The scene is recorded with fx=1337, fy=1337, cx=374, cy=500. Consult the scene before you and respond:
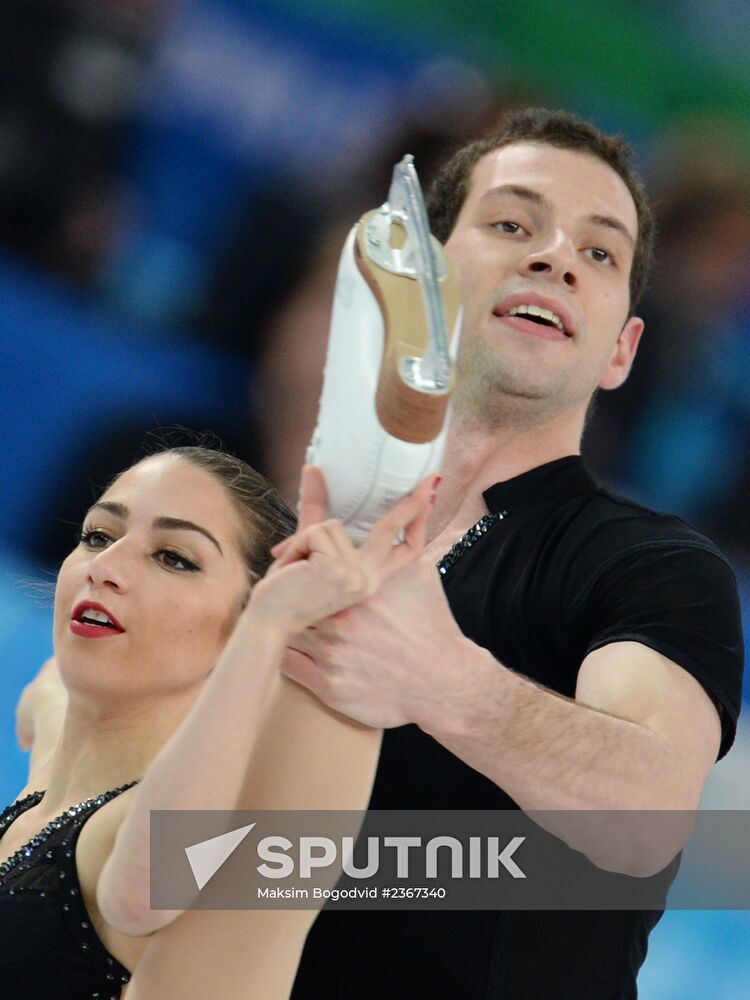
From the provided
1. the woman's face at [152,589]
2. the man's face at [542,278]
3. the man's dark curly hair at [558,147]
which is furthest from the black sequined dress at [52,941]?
the man's dark curly hair at [558,147]

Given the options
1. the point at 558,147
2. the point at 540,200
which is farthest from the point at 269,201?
the point at 540,200

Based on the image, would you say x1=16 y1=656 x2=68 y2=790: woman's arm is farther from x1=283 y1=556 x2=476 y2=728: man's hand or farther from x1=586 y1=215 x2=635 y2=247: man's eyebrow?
x1=586 y1=215 x2=635 y2=247: man's eyebrow

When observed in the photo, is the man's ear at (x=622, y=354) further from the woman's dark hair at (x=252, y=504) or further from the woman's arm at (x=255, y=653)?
the woman's arm at (x=255, y=653)

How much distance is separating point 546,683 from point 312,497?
0.75 m

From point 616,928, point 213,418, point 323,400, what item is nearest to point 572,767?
point 616,928

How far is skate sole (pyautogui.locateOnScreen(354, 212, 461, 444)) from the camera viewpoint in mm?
1350

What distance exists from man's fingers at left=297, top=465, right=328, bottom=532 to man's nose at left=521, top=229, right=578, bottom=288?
104 cm

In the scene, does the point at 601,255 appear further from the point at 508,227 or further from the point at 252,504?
the point at 252,504

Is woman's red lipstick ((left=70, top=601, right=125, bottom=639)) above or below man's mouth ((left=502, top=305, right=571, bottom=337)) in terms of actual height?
below

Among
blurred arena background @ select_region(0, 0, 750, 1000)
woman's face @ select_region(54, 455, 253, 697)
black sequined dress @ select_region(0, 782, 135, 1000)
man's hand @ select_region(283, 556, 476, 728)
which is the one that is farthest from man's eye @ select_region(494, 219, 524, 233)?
blurred arena background @ select_region(0, 0, 750, 1000)

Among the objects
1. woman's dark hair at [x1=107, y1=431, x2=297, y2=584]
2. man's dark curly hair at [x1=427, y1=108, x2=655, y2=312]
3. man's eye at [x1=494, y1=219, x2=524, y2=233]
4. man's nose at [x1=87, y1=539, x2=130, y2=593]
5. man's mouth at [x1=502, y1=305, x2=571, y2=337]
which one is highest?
man's dark curly hair at [x1=427, y1=108, x2=655, y2=312]

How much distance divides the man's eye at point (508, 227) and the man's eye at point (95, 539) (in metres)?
0.94

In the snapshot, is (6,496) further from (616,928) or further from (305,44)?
(616,928)

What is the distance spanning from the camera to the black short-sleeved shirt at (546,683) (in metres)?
1.84
